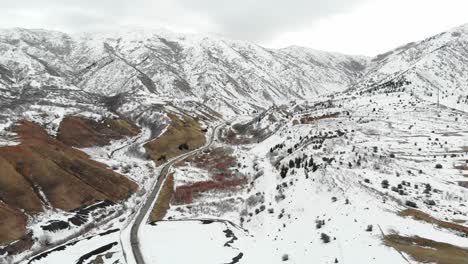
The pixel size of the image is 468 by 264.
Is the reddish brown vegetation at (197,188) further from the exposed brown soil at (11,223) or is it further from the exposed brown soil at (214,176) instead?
the exposed brown soil at (11,223)

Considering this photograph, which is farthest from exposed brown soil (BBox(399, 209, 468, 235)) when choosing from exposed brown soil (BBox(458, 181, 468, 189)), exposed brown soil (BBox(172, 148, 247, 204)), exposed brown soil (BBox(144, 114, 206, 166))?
exposed brown soil (BBox(144, 114, 206, 166))

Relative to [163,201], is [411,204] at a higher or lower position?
higher

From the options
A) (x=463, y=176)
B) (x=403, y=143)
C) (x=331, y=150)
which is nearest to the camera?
(x=463, y=176)

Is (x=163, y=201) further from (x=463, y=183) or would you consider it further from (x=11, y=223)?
(x=463, y=183)

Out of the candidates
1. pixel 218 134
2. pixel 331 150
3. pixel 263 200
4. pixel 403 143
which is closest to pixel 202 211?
pixel 263 200

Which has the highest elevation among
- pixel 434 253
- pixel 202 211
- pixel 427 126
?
pixel 427 126

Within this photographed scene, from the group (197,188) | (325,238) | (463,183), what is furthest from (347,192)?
(197,188)

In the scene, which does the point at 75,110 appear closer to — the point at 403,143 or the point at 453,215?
the point at 403,143
